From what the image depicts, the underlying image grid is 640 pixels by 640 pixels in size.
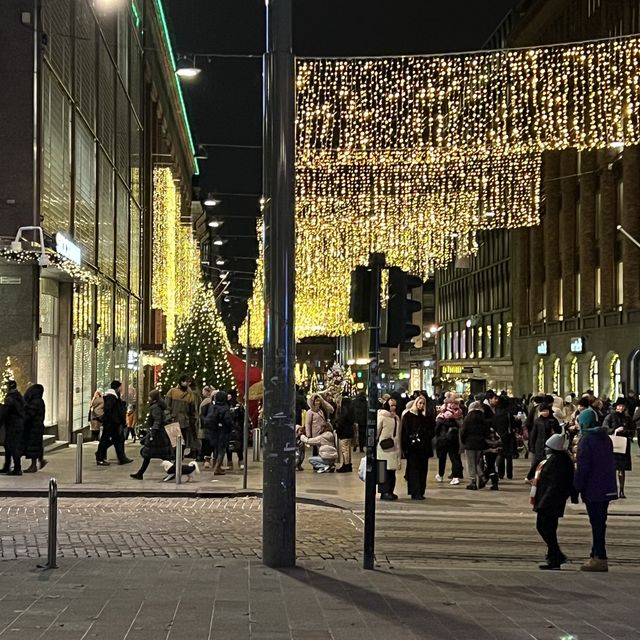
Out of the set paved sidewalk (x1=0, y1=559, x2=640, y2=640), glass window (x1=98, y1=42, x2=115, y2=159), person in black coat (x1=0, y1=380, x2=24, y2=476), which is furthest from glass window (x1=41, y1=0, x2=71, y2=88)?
paved sidewalk (x1=0, y1=559, x2=640, y2=640)

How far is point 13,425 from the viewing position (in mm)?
19234

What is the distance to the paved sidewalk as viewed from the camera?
24.7 feet

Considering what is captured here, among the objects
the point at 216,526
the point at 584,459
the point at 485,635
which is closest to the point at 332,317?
the point at 216,526

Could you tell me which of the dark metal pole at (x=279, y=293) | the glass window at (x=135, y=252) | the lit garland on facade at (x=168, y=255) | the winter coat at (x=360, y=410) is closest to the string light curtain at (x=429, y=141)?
the glass window at (x=135, y=252)

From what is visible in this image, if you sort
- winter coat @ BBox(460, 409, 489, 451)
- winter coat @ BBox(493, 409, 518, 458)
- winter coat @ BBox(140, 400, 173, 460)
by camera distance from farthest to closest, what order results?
winter coat @ BBox(493, 409, 518, 458) < winter coat @ BBox(140, 400, 173, 460) < winter coat @ BBox(460, 409, 489, 451)

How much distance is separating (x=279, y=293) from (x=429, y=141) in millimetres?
18378

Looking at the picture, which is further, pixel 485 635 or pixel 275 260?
pixel 275 260

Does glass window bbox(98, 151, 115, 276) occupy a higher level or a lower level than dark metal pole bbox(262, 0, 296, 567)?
higher

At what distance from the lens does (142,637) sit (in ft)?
23.9

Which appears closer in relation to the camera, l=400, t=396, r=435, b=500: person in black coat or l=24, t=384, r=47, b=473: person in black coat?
l=400, t=396, r=435, b=500: person in black coat

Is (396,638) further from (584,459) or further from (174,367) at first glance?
(174,367)

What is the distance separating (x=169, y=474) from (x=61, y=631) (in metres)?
11.9

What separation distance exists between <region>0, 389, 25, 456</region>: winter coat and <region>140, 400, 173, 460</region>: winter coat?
2.31 meters

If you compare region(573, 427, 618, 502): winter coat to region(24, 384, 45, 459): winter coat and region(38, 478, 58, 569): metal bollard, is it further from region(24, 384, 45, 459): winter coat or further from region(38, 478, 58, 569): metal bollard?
region(24, 384, 45, 459): winter coat
